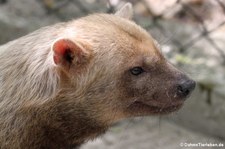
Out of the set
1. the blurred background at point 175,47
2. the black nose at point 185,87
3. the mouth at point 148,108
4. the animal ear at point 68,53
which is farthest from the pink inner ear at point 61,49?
the blurred background at point 175,47

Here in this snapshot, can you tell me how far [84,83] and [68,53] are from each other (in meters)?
0.22

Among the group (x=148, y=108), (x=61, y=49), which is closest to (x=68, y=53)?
(x=61, y=49)

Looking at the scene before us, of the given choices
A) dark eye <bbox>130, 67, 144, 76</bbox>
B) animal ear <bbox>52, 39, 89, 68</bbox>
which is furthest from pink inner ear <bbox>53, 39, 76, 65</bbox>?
dark eye <bbox>130, 67, 144, 76</bbox>

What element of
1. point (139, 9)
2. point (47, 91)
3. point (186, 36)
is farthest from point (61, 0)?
point (47, 91)

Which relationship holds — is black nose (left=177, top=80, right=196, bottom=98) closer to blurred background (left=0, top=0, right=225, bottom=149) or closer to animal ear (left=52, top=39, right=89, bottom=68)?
animal ear (left=52, top=39, right=89, bottom=68)

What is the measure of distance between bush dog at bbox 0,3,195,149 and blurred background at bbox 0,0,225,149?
149cm

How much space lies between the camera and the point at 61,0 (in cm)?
748

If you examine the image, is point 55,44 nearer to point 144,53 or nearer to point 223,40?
point 144,53

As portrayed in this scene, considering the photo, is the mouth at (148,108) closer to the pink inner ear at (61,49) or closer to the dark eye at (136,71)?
the dark eye at (136,71)

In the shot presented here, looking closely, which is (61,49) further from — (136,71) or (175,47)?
(175,47)

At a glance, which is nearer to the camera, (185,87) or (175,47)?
(185,87)

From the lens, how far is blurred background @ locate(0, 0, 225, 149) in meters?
6.57

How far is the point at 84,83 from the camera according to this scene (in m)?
4.52

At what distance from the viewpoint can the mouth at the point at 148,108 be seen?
4.64m
